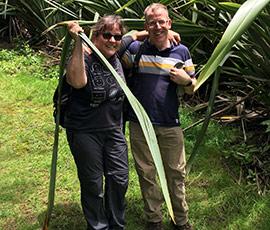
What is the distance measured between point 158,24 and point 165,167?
913mm

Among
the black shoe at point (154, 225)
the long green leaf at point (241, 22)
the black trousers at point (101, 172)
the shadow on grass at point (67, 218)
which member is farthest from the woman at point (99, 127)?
the long green leaf at point (241, 22)

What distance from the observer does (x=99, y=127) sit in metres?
2.86

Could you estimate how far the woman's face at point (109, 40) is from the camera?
2.70 m

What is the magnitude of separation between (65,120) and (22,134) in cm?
204

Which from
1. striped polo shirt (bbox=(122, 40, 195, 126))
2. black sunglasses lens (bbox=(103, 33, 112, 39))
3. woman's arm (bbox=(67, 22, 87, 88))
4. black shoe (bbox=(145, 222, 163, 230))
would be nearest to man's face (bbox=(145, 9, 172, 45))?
striped polo shirt (bbox=(122, 40, 195, 126))

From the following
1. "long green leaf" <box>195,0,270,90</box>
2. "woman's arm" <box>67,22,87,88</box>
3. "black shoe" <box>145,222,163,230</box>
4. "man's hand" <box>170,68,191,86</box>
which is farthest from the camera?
"black shoe" <box>145,222,163,230</box>

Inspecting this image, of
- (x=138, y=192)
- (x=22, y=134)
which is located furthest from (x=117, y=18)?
(x=22, y=134)

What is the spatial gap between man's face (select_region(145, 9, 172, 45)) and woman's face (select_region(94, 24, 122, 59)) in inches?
7.7

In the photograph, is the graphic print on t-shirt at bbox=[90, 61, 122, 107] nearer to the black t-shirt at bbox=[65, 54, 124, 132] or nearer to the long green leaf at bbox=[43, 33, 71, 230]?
the black t-shirt at bbox=[65, 54, 124, 132]

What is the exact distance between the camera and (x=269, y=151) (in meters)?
3.91

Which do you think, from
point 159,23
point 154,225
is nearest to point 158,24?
point 159,23

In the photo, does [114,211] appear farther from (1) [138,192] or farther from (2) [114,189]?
(1) [138,192]

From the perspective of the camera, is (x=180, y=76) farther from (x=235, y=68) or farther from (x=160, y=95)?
(x=235, y=68)

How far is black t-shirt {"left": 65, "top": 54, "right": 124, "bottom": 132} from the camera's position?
2.76 metres
